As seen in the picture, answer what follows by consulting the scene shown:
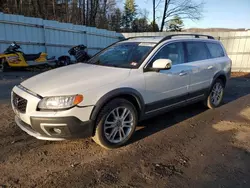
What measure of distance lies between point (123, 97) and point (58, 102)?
1.00 m

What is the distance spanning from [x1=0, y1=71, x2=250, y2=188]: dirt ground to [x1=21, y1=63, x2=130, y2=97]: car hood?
95 cm

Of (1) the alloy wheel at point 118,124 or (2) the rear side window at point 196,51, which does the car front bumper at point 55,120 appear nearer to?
(1) the alloy wheel at point 118,124

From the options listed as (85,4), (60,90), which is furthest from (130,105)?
(85,4)

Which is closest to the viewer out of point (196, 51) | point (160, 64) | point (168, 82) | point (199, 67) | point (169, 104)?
point (160, 64)

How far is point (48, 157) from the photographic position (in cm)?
300

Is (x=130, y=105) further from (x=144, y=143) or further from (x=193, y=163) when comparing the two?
(x=193, y=163)

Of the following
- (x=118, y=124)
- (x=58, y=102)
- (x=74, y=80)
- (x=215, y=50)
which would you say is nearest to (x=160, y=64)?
(x=118, y=124)

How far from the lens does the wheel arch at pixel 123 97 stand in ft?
9.52

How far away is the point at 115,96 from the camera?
3105 mm

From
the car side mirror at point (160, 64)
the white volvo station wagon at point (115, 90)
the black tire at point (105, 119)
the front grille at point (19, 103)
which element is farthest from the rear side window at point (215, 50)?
the front grille at point (19, 103)

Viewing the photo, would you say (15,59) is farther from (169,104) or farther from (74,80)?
(169,104)

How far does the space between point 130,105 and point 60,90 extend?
3.62 feet

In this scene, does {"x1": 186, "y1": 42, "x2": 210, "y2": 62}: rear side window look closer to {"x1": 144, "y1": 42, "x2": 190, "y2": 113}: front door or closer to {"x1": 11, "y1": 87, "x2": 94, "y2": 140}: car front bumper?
{"x1": 144, "y1": 42, "x2": 190, "y2": 113}: front door

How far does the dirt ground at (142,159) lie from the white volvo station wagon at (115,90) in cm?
34
